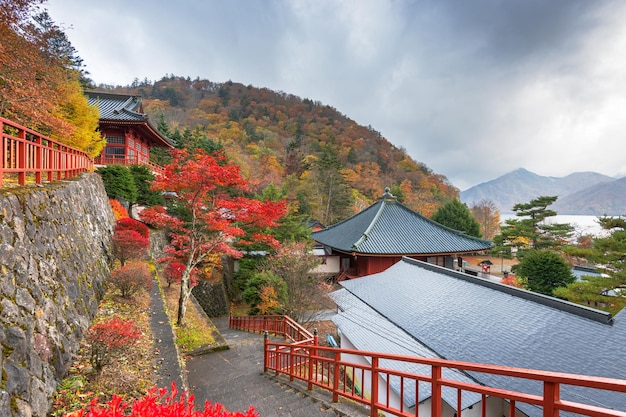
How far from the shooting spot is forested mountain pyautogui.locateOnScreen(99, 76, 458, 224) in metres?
34.6


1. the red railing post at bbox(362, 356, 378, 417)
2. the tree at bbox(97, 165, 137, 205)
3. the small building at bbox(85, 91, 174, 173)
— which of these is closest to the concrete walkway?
the red railing post at bbox(362, 356, 378, 417)

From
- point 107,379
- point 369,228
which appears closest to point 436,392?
point 107,379

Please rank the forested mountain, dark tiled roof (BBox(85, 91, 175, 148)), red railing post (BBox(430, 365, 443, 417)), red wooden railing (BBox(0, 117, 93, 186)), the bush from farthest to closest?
the forested mountain < dark tiled roof (BBox(85, 91, 175, 148)) < the bush < red wooden railing (BBox(0, 117, 93, 186)) < red railing post (BBox(430, 365, 443, 417))

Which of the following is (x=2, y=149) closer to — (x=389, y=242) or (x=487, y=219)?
(x=389, y=242)

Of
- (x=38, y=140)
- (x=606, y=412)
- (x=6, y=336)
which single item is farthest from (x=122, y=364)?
(x=606, y=412)


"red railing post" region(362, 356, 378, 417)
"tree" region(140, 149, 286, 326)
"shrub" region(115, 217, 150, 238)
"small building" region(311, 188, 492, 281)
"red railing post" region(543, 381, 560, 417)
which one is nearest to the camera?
"red railing post" region(543, 381, 560, 417)

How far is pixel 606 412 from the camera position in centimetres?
143

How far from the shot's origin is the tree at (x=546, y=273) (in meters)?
16.2

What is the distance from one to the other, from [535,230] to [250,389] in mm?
32197

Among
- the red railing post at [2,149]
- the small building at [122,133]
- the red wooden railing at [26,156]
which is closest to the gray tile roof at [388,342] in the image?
the red railing post at [2,149]

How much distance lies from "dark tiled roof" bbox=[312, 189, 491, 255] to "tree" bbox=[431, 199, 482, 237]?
52.4ft

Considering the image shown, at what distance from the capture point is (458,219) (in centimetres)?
3197

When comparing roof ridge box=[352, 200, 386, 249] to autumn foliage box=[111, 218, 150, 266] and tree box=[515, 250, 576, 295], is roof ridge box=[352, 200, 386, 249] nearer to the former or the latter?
tree box=[515, 250, 576, 295]

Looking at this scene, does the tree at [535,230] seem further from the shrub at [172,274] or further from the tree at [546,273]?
the shrub at [172,274]
